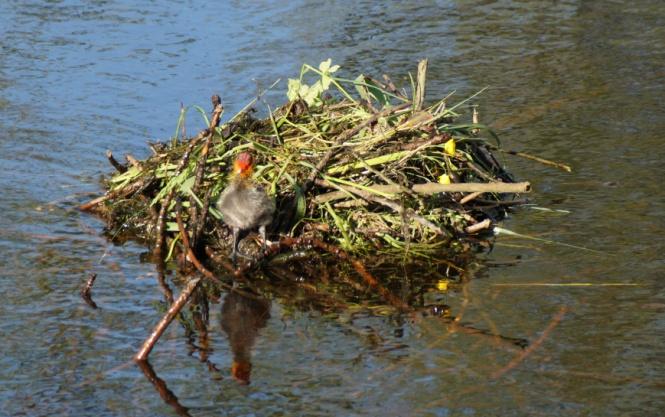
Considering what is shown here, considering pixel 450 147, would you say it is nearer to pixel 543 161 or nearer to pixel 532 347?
pixel 543 161

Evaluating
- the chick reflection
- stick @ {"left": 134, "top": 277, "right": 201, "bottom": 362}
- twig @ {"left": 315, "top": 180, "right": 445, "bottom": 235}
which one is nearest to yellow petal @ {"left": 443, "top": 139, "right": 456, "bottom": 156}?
twig @ {"left": 315, "top": 180, "right": 445, "bottom": 235}

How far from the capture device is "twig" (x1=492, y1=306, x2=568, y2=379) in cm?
491

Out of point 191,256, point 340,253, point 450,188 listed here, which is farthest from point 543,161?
point 191,256

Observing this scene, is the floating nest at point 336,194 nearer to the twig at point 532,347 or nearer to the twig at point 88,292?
the twig at point 88,292

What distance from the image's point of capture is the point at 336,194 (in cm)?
644

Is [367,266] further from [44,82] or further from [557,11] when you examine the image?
[557,11]

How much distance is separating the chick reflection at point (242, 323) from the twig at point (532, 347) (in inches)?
44.6

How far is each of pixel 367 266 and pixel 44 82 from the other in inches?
177

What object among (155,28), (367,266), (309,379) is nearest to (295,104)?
(367,266)

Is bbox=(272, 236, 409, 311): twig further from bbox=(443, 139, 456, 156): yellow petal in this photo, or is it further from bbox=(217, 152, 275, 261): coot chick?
bbox=(443, 139, 456, 156): yellow petal

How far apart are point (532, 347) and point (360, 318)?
0.91 metres

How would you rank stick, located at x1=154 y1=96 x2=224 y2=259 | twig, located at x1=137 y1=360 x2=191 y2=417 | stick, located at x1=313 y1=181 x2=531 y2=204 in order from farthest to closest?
stick, located at x1=154 y1=96 x2=224 y2=259 → stick, located at x1=313 y1=181 x2=531 y2=204 → twig, located at x1=137 y1=360 x2=191 y2=417

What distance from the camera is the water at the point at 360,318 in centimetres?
480

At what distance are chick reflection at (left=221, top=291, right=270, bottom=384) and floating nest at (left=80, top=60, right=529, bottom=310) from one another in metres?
0.31
